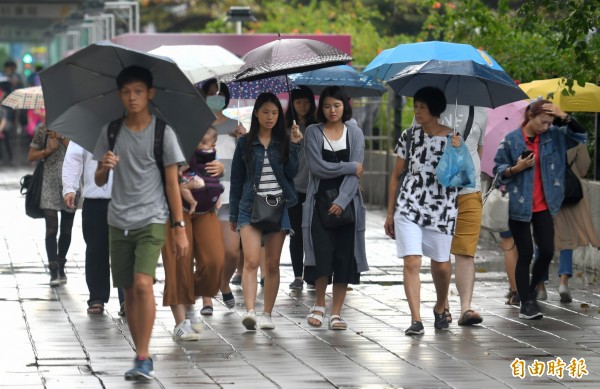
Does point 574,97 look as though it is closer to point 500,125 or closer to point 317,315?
Answer: point 500,125

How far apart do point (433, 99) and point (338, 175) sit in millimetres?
922

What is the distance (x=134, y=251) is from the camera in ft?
27.7

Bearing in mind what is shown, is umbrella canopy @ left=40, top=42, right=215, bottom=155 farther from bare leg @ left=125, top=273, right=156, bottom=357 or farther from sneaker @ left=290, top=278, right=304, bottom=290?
sneaker @ left=290, top=278, right=304, bottom=290

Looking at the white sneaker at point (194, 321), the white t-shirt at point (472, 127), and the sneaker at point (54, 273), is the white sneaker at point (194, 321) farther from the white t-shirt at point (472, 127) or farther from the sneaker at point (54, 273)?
the sneaker at point (54, 273)

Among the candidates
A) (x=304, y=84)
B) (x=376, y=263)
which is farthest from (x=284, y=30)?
(x=304, y=84)

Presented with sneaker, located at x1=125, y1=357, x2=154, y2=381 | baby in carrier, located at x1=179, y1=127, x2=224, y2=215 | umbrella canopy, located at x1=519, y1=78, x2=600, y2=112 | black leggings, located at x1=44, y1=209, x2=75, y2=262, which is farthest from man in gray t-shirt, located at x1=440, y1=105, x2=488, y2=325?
black leggings, located at x1=44, y1=209, x2=75, y2=262

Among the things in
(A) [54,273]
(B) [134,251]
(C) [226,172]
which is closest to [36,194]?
(A) [54,273]

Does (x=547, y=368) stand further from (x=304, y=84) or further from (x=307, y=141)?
(x=304, y=84)

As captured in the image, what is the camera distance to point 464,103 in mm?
10602

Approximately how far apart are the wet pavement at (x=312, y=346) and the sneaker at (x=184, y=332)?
0.07 m

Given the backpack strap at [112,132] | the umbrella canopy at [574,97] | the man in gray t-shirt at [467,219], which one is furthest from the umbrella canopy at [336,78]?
the backpack strap at [112,132]

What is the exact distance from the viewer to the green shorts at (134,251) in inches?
327

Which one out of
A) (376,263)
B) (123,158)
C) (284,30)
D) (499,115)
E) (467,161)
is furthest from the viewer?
(284,30)

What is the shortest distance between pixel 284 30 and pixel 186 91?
75.7 ft
